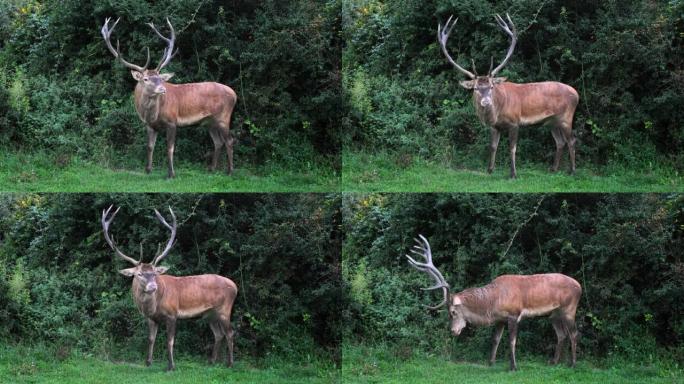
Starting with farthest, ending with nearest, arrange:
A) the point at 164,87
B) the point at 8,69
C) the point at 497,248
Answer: the point at 8,69 < the point at 497,248 < the point at 164,87

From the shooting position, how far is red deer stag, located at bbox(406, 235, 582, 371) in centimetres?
1155

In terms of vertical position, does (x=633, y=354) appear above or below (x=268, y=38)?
below

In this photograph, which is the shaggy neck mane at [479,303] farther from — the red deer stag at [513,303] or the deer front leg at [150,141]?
the deer front leg at [150,141]

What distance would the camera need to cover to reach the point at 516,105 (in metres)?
12.1

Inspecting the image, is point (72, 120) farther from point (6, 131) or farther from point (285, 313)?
point (285, 313)

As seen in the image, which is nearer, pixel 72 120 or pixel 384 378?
pixel 384 378

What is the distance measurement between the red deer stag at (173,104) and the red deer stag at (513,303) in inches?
103

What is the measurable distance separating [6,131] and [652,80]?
24.9 ft

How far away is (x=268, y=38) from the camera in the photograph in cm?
1334

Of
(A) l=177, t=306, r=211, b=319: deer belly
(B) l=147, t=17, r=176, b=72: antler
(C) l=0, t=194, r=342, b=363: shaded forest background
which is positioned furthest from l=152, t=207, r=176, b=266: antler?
(B) l=147, t=17, r=176, b=72: antler

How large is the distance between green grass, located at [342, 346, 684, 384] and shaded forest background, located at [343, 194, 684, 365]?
171 millimetres

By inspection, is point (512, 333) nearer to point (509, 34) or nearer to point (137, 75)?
point (509, 34)

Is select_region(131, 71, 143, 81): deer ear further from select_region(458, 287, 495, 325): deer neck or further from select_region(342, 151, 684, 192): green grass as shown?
select_region(458, 287, 495, 325): deer neck

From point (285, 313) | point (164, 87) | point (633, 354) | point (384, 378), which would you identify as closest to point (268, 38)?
point (164, 87)
